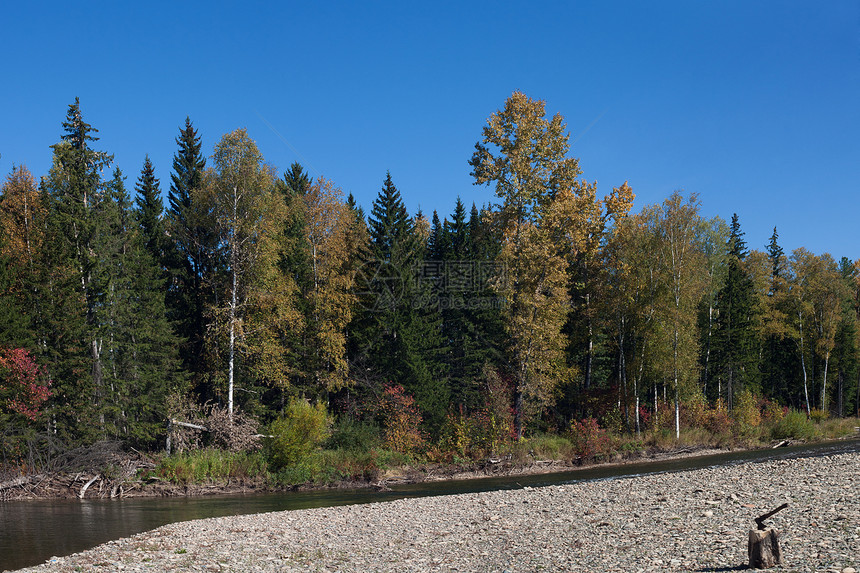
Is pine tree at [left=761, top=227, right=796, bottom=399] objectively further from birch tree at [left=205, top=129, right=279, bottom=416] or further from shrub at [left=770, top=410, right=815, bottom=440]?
birch tree at [left=205, top=129, right=279, bottom=416]

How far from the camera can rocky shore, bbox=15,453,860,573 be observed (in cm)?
1270

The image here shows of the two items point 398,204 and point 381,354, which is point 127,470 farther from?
point 398,204

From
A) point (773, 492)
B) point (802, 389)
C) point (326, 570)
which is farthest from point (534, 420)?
point (802, 389)

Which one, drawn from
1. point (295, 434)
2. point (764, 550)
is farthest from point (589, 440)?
point (764, 550)

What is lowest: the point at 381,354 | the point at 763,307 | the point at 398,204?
the point at 381,354

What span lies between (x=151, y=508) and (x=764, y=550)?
2312 cm

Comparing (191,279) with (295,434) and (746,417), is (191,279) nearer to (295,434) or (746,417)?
(295,434)

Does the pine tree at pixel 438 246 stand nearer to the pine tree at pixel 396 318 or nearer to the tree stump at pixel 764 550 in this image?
the pine tree at pixel 396 318

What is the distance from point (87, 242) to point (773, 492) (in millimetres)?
34001

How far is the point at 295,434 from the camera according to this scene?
32406 mm

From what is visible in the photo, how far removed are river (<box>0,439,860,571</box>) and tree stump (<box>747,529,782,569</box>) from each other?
16535 mm

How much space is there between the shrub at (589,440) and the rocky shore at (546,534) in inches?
583

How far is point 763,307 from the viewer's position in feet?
200

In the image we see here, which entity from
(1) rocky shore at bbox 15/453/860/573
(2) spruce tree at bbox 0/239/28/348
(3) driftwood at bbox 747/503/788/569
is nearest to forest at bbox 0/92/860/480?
(2) spruce tree at bbox 0/239/28/348
